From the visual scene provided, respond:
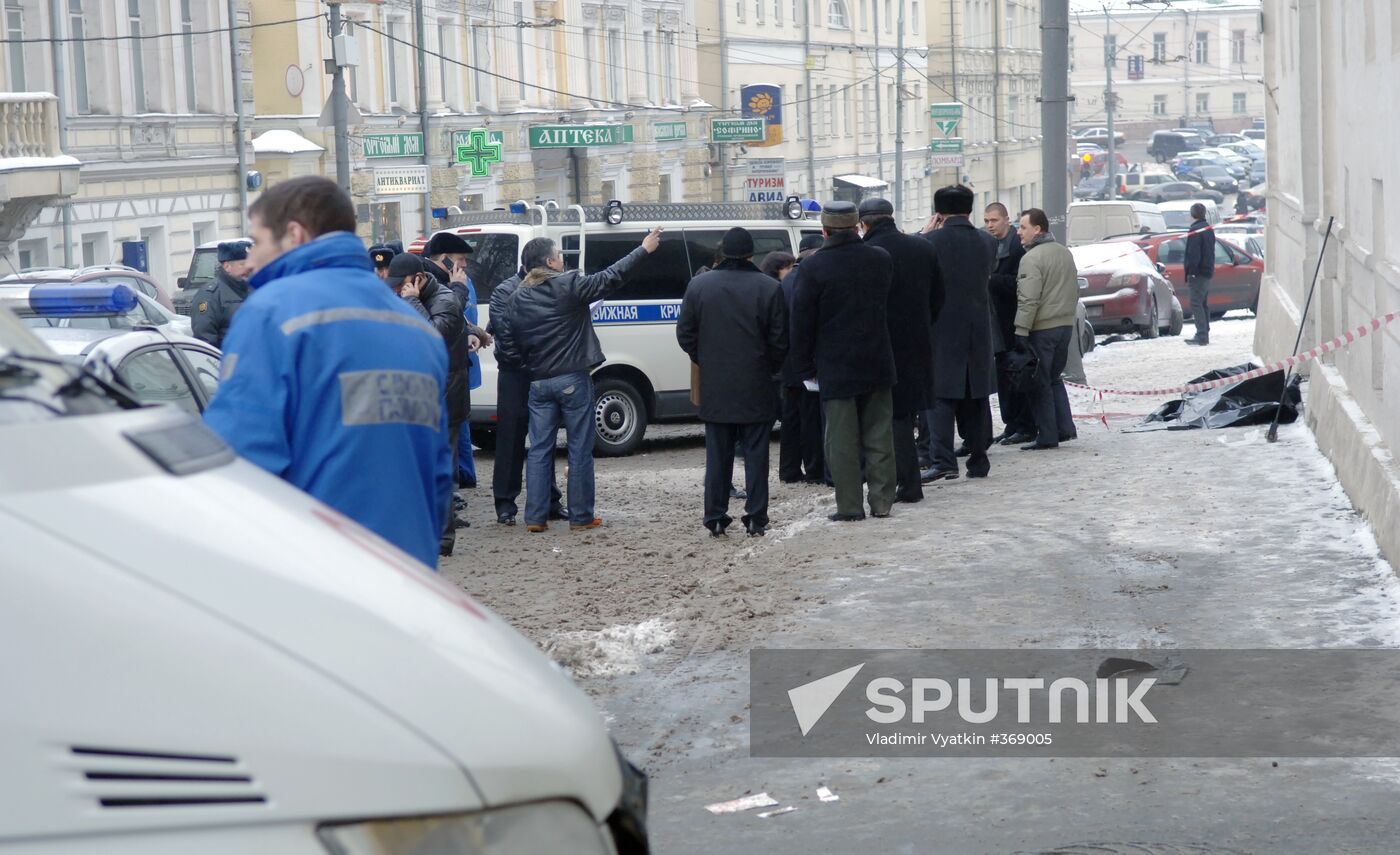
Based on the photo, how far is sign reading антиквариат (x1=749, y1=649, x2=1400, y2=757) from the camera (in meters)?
5.76

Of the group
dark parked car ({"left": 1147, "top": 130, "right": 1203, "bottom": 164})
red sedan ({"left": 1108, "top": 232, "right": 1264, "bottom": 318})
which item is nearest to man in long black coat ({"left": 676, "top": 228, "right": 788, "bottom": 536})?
red sedan ({"left": 1108, "top": 232, "right": 1264, "bottom": 318})

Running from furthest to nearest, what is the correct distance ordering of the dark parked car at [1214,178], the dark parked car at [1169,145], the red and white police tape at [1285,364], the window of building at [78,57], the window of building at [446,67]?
the dark parked car at [1169,145] < the dark parked car at [1214,178] < the window of building at [446,67] < the window of building at [78,57] < the red and white police tape at [1285,364]

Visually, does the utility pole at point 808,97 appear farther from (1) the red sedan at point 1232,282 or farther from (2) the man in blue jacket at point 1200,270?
(2) the man in blue jacket at point 1200,270

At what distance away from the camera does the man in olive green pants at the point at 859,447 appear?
10.1 metres

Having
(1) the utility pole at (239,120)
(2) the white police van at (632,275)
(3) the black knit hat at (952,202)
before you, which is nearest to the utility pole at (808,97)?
(1) the utility pole at (239,120)

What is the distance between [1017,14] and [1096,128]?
39.8 m

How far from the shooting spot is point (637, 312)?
14.5 m

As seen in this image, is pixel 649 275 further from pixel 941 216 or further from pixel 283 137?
pixel 283 137

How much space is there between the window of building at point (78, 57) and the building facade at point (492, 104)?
4.66 m

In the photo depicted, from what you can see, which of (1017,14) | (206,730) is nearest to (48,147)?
(206,730)

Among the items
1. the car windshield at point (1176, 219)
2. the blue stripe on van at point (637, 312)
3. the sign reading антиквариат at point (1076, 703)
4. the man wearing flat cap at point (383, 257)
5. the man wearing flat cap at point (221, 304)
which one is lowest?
the sign reading антиквариат at point (1076, 703)

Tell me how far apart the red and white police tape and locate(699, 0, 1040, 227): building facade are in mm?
30317

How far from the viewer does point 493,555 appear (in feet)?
33.4

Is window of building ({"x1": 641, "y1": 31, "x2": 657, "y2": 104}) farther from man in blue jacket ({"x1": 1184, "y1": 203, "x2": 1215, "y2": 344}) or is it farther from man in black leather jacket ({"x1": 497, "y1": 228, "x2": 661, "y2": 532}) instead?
man in black leather jacket ({"x1": 497, "y1": 228, "x2": 661, "y2": 532})
